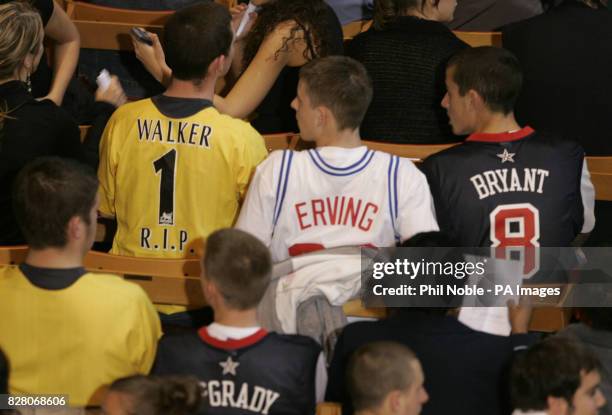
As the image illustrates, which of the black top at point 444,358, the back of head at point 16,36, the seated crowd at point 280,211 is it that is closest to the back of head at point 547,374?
the seated crowd at point 280,211

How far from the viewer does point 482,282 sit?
13.1ft

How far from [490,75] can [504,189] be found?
472mm

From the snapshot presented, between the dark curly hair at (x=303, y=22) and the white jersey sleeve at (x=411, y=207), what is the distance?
0.97 meters

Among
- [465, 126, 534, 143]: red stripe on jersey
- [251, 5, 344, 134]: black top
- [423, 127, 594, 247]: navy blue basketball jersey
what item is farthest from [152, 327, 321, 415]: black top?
[251, 5, 344, 134]: black top

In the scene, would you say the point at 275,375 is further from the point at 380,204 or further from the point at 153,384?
the point at 380,204

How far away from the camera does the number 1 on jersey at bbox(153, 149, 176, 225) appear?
4.33 meters

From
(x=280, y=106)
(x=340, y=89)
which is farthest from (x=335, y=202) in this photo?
(x=280, y=106)

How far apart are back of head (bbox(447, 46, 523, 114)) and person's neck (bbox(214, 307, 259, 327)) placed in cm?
144

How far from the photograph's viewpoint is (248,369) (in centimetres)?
356

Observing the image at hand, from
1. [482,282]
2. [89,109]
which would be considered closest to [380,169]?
[482,282]

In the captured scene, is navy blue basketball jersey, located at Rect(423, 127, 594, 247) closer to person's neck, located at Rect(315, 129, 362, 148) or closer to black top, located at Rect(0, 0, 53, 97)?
person's neck, located at Rect(315, 129, 362, 148)

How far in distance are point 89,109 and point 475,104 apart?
Answer: 1772mm

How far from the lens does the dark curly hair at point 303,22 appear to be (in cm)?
491

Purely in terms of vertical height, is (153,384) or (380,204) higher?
(380,204)
